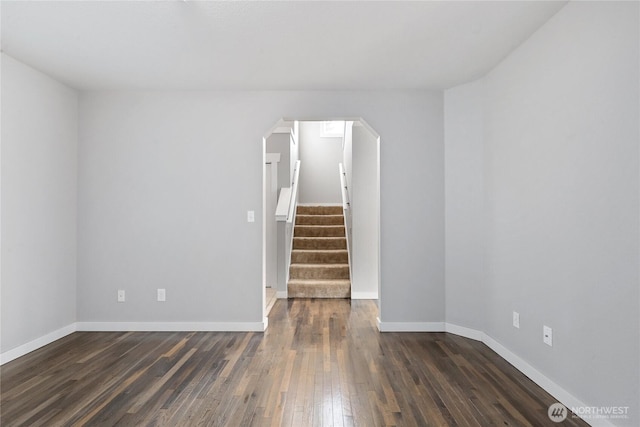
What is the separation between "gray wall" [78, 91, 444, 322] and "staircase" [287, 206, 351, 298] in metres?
1.59

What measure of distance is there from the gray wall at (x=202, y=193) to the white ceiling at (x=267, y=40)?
255 mm

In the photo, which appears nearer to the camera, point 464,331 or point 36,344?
point 36,344

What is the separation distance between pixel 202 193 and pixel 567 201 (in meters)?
3.11

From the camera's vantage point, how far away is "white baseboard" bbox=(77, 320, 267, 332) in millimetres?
3936

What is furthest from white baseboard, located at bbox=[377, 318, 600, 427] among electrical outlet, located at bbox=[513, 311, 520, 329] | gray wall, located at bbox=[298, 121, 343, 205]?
gray wall, located at bbox=[298, 121, 343, 205]

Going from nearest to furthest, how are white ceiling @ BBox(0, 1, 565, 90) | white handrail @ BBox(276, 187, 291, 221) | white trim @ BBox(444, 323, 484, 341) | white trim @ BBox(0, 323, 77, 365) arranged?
1. white ceiling @ BBox(0, 1, 565, 90)
2. white trim @ BBox(0, 323, 77, 365)
3. white trim @ BBox(444, 323, 484, 341)
4. white handrail @ BBox(276, 187, 291, 221)

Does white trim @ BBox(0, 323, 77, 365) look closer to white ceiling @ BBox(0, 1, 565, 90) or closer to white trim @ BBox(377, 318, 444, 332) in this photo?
white ceiling @ BBox(0, 1, 565, 90)

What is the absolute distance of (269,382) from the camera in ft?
8.80

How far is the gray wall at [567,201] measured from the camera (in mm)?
1928

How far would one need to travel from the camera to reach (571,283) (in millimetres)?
2342

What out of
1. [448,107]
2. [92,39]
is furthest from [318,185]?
[92,39]

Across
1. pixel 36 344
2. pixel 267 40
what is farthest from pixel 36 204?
pixel 267 40

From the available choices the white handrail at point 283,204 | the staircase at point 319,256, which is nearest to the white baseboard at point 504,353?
the staircase at point 319,256

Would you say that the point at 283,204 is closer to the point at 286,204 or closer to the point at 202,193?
the point at 286,204
